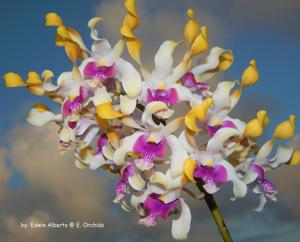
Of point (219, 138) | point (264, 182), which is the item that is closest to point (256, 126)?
point (219, 138)

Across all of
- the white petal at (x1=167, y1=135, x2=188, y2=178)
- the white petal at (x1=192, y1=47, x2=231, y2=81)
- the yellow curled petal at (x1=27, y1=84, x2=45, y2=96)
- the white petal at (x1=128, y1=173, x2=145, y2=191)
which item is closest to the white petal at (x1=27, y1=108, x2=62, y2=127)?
the yellow curled petal at (x1=27, y1=84, x2=45, y2=96)

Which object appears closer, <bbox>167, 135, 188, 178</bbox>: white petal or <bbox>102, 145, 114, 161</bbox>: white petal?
<bbox>167, 135, 188, 178</bbox>: white petal

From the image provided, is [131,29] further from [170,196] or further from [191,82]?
[170,196]

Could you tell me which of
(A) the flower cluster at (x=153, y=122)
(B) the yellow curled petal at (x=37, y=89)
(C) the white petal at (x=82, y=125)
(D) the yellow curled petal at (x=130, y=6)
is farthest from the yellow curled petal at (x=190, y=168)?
(B) the yellow curled petal at (x=37, y=89)

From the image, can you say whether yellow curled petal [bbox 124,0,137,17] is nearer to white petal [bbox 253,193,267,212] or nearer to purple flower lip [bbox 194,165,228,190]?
purple flower lip [bbox 194,165,228,190]

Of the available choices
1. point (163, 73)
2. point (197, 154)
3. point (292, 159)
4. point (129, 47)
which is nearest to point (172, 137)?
point (197, 154)

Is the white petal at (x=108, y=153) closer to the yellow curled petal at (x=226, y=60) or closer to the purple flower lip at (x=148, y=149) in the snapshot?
the purple flower lip at (x=148, y=149)

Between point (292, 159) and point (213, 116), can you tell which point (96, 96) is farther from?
point (292, 159)
